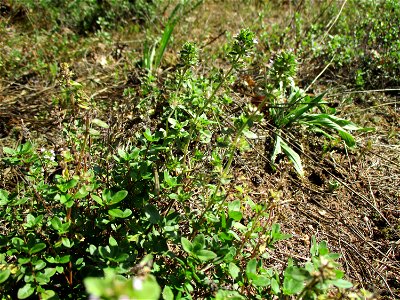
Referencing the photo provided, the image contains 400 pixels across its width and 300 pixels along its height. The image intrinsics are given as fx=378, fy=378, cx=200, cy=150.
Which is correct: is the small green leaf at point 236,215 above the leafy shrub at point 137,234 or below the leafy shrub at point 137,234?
above

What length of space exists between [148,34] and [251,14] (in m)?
1.34

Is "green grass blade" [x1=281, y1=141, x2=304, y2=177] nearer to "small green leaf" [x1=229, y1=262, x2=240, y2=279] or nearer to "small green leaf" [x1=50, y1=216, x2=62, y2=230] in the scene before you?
"small green leaf" [x1=229, y1=262, x2=240, y2=279]

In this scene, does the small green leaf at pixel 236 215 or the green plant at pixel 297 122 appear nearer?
the small green leaf at pixel 236 215

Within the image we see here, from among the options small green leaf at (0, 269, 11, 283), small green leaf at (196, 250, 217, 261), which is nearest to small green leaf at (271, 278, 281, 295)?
small green leaf at (196, 250, 217, 261)

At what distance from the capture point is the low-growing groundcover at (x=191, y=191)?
4.92 feet

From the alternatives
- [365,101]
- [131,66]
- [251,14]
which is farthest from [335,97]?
[131,66]

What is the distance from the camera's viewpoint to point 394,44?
3.51m

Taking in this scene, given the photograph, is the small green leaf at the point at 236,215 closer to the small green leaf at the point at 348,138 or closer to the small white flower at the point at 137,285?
the small white flower at the point at 137,285

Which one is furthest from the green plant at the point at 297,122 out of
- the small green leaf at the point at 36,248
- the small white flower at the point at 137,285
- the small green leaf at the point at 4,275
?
the small white flower at the point at 137,285

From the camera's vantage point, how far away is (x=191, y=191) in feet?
6.03

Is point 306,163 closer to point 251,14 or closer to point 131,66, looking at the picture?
point 131,66

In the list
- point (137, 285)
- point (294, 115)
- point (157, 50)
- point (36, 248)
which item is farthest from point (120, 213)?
point (157, 50)

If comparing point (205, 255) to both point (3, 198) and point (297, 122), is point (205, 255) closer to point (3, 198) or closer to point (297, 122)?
point (3, 198)

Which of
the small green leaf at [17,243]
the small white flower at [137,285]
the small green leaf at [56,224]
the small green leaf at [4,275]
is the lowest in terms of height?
the small green leaf at [17,243]
